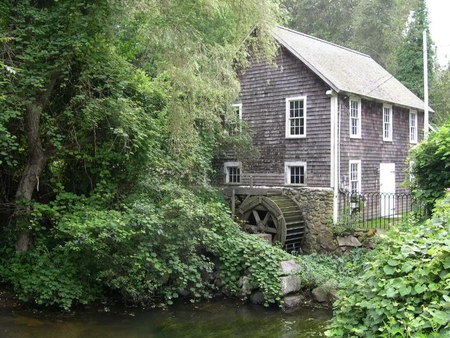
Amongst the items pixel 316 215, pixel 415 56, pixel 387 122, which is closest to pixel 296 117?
pixel 316 215

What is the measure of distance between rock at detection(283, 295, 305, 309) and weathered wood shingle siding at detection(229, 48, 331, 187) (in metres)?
5.80

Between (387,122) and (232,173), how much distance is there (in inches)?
251

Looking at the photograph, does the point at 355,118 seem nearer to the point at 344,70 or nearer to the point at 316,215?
the point at 344,70

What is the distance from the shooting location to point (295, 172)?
54.3 ft

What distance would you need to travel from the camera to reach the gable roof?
15688 millimetres

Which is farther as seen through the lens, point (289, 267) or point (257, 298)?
point (289, 267)

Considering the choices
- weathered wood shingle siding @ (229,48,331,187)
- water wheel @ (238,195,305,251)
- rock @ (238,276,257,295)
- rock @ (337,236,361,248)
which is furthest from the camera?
weathered wood shingle siding @ (229,48,331,187)

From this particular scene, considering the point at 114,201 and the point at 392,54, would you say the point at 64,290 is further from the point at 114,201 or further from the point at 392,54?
the point at 392,54

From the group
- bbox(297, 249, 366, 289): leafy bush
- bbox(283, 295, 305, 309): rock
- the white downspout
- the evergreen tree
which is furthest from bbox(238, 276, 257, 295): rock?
the evergreen tree

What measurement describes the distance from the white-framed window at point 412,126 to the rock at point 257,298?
12.6 metres

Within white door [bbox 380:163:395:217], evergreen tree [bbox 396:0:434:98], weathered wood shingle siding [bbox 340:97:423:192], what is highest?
evergreen tree [bbox 396:0:434:98]

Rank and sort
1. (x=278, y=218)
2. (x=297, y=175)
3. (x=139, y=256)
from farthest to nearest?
(x=297, y=175), (x=278, y=218), (x=139, y=256)

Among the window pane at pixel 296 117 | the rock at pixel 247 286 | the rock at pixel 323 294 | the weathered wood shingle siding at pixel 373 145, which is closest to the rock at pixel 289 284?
the rock at pixel 323 294

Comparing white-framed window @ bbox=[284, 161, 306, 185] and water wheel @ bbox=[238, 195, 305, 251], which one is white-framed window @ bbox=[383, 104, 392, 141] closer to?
white-framed window @ bbox=[284, 161, 306, 185]
